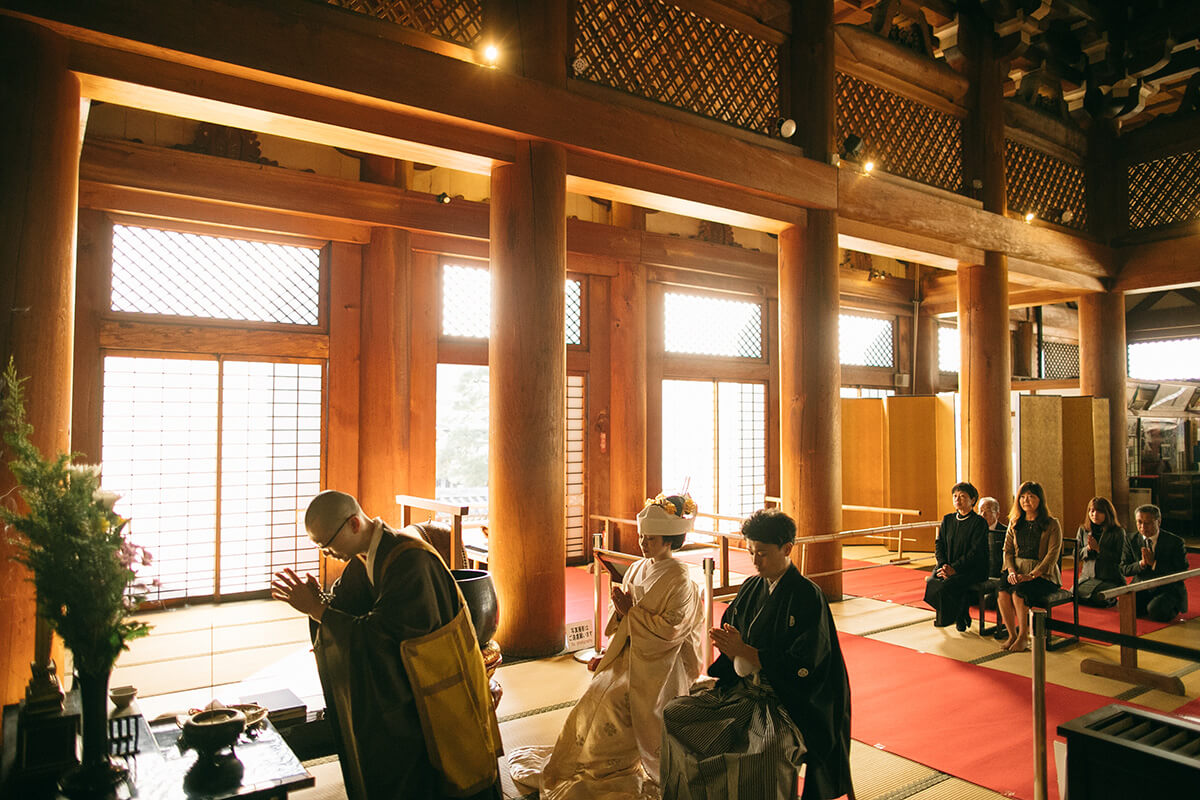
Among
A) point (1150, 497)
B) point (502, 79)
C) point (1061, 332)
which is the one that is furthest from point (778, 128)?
point (1061, 332)

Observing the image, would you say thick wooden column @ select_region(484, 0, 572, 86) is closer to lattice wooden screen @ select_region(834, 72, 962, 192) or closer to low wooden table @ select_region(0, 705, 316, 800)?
lattice wooden screen @ select_region(834, 72, 962, 192)

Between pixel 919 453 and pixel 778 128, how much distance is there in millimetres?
5572

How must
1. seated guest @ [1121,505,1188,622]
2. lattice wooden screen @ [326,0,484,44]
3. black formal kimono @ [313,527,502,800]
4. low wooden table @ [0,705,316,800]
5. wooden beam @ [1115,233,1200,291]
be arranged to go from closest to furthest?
low wooden table @ [0,705,316,800], black formal kimono @ [313,527,502,800], lattice wooden screen @ [326,0,484,44], seated guest @ [1121,505,1188,622], wooden beam @ [1115,233,1200,291]

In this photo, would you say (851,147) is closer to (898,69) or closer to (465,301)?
(898,69)

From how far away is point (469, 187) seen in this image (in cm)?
834

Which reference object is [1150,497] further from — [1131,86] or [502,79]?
[502,79]

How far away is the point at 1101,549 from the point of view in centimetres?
Answer: 621

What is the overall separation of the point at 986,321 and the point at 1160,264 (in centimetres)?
290

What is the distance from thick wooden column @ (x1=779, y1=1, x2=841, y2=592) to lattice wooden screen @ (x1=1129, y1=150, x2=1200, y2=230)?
213 inches

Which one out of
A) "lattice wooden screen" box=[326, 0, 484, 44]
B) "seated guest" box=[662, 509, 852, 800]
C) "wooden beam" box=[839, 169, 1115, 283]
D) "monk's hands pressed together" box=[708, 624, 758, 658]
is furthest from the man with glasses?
"wooden beam" box=[839, 169, 1115, 283]

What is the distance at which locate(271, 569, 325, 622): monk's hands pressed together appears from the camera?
2.68 meters

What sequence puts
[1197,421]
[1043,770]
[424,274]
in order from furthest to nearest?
[1197,421]
[424,274]
[1043,770]

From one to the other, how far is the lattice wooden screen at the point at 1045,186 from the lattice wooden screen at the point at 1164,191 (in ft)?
1.93

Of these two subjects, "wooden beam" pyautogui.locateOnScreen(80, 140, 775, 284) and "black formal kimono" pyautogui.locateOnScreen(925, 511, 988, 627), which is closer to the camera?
"black formal kimono" pyautogui.locateOnScreen(925, 511, 988, 627)
